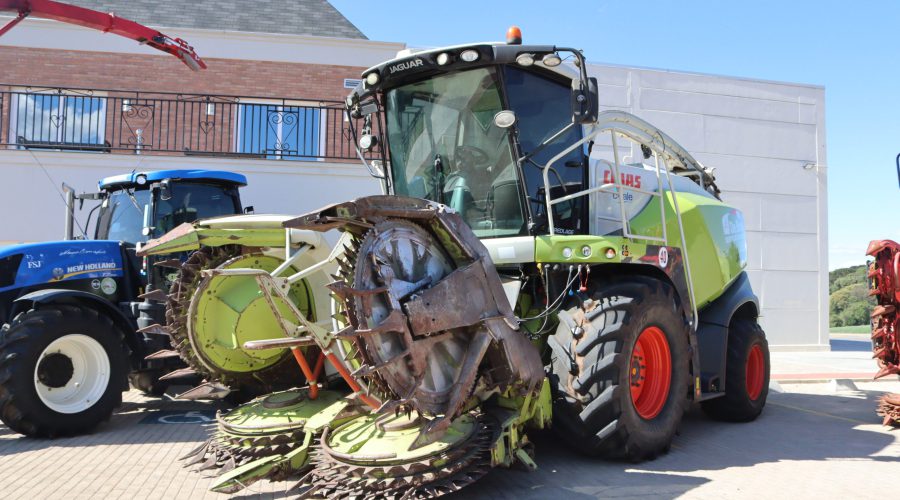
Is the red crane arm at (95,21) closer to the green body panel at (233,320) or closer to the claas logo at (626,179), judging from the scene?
the green body panel at (233,320)

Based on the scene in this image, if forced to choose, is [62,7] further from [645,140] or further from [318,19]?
[645,140]

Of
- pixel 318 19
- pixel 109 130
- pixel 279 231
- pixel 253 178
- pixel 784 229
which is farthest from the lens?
pixel 318 19

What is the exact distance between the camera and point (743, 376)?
6.93 meters

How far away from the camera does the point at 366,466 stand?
3723 mm

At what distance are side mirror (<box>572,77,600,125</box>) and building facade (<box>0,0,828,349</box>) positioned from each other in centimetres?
874

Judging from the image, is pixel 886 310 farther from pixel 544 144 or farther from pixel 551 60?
pixel 551 60

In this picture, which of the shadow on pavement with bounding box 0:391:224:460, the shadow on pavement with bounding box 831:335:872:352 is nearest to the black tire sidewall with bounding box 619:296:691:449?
the shadow on pavement with bounding box 0:391:224:460

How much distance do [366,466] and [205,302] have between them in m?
2.28

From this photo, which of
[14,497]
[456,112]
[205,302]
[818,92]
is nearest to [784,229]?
[818,92]

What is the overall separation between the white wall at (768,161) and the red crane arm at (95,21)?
8.57m

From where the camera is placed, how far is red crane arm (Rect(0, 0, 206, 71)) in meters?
10.3

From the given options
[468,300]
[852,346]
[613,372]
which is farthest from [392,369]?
[852,346]

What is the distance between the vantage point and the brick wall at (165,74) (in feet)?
47.0

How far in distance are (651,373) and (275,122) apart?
10768mm
